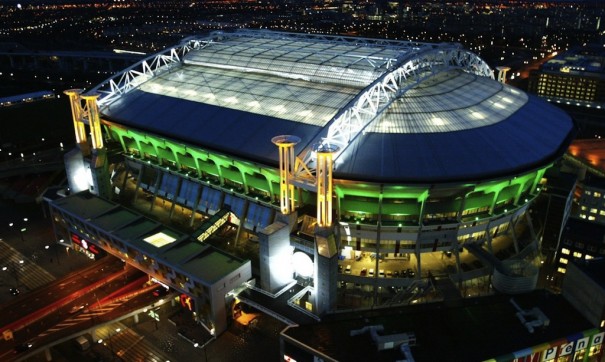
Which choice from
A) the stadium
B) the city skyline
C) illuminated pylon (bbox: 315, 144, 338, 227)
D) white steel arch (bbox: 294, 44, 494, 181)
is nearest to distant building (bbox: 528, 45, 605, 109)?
the city skyline

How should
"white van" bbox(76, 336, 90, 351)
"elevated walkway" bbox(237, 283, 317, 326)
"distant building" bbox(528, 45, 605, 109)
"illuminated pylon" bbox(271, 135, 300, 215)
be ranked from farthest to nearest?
"distant building" bbox(528, 45, 605, 109) < "white van" bbox(76, 336, 90, 351) < "illuminated pylon" bbox(271, 135, 300, 215) < "elevated walkway" bbox(237, 283, 317, 326)

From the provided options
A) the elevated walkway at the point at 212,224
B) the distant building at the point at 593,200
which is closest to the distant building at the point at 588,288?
the distant building at the point at 593,200

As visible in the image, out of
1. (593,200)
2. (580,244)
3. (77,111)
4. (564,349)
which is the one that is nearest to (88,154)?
(77,111)

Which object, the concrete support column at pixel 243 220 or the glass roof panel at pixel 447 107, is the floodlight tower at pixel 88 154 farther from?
the glass roof panel at pixel 447 107

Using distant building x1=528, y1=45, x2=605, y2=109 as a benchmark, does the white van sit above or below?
below

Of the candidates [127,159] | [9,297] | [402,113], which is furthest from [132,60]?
[402,113]

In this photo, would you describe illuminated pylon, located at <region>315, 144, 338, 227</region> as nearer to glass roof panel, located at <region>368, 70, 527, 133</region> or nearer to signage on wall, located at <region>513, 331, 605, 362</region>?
glass roof panel, located at <region>368, 70, 527, 133</region>

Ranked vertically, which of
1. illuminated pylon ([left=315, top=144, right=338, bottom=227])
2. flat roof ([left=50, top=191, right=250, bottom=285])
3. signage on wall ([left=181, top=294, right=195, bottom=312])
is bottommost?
signage on wall ([left=181, top=294, right=195, bottom=312])

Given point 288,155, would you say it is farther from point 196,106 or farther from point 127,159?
point 127,159
